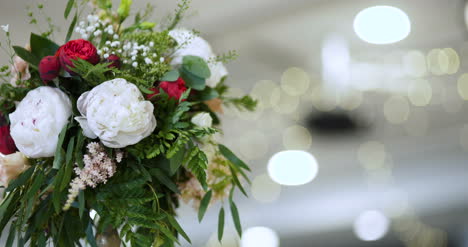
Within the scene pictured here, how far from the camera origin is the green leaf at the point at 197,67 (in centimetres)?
82

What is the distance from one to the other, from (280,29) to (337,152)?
1.39 metres

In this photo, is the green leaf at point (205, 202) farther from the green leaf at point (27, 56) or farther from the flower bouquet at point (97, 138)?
the green leaf at point (27, 56)

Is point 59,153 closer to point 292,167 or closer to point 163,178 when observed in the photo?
point 163,178

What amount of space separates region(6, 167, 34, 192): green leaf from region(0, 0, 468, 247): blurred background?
7.01 feet

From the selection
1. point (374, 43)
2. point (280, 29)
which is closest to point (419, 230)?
point (374, 43)

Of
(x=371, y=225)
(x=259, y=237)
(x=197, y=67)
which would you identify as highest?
(x=197, y=67)

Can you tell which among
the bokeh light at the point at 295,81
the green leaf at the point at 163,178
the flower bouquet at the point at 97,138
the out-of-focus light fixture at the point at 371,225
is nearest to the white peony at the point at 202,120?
the flower bouquet at the point at 97,138

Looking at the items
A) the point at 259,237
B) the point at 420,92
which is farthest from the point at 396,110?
the point at 259,237

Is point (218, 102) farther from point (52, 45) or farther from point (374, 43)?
point (374, 43)

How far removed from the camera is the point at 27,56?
751mm

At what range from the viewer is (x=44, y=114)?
68cm

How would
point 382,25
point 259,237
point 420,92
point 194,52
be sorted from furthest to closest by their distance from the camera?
point 259,237 < point 420,92 < point 382,25 < point 194,52

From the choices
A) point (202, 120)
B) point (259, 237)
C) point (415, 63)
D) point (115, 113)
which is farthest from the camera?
point (259, 237)

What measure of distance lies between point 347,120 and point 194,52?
3.05 metres
